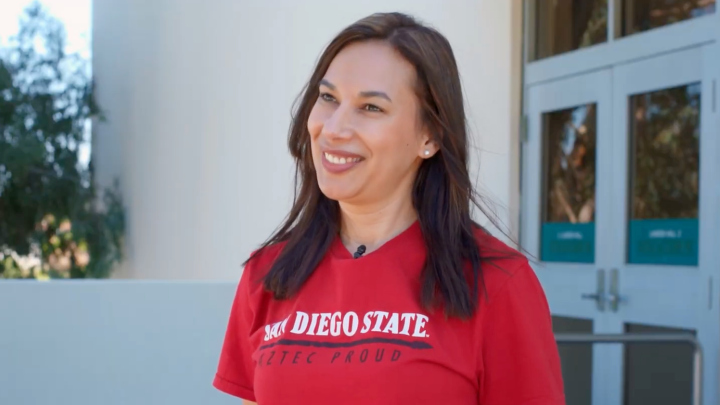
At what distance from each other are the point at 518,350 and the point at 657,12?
3636 millimetres

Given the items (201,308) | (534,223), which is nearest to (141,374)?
(201,308)

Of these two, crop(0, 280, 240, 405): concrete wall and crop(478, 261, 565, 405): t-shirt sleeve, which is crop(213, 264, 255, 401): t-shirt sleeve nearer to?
crop(478, 261, 565, 405): t-shirt sleeve

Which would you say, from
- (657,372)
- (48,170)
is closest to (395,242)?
(657,372)

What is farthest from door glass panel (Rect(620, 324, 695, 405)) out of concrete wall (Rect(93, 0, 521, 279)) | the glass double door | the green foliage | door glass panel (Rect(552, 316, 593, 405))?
the green foliage

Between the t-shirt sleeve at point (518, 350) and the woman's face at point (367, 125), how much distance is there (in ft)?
1.12

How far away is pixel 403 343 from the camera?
1.64 m

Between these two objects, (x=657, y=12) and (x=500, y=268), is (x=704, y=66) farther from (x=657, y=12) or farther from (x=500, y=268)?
(x=500, y=268)

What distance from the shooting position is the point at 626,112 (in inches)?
193

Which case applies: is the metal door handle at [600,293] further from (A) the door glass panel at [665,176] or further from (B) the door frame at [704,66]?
(B) the door frame at [704,66]

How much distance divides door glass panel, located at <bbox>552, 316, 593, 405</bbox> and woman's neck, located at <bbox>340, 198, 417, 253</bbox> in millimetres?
3487

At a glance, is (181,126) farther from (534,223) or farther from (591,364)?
(591,364)

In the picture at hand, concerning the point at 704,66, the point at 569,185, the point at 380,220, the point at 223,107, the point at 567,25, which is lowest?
the point at 380,220

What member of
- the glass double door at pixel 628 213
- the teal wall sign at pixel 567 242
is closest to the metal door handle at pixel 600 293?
the glass double door at pixel 628 213

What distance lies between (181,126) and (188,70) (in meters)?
0.62
